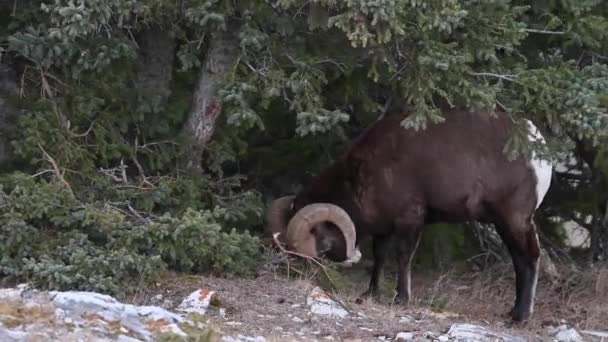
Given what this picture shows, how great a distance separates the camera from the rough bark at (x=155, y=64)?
11.4 metres

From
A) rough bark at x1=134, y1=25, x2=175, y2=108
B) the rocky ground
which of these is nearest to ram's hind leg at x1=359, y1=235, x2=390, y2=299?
the rocky ground

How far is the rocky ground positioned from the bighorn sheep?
0.75m

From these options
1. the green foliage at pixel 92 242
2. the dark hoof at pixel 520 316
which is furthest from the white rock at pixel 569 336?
the green foliage at pixel 92 242

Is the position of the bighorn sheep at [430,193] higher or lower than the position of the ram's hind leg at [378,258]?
higher

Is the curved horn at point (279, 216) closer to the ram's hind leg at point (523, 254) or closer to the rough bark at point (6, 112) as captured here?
the ram's hind leg at point (523, 254)

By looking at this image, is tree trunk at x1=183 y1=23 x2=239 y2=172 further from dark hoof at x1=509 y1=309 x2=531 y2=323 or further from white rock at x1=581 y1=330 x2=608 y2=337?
white rock at x1=581 y1=330 x2=608 y2=337

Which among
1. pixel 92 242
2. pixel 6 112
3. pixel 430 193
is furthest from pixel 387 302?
pixel 6 112

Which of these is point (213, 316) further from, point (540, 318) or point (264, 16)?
point (540, 318)

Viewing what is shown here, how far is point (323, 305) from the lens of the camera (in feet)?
32.0

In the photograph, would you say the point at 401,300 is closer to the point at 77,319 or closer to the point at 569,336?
the point at 569,336

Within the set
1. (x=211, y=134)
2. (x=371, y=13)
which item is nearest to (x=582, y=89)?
(x=371, y=13)

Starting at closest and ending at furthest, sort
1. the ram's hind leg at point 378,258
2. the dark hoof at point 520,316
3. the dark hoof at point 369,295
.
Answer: the dark hoof at point 520,316
the dark hoof at point 369,295
the ram's hind leg at point 378,258

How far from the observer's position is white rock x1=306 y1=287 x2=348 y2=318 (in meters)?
9.57

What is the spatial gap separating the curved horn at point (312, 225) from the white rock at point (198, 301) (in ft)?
7.06
